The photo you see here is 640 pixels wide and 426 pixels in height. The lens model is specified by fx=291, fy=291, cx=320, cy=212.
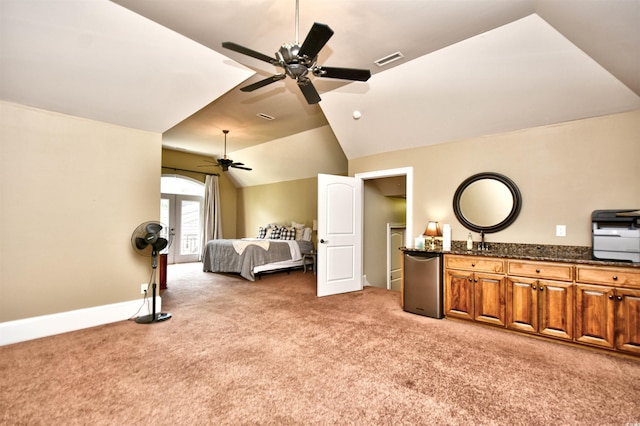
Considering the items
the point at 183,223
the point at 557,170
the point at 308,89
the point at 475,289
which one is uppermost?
the point at 308,89

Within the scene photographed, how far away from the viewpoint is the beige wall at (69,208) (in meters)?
2.90

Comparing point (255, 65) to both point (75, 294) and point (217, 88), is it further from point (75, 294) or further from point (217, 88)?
point (75, 294)

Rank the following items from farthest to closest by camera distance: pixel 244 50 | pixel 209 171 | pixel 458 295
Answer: pixel 209 171
pixel 458 295
pixel 244 50

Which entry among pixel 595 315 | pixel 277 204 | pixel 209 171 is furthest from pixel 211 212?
pixel 595 315

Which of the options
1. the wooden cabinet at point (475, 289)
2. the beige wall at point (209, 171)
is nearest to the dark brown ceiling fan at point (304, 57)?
the wooden cabinet at point (475, 289)

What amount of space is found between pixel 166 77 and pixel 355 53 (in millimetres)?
2067

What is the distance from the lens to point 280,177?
8.41m

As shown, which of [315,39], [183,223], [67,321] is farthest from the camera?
[183,223]

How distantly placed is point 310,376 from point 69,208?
10.4 ft

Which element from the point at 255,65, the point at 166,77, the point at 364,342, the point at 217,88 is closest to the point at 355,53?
the point at 255,65

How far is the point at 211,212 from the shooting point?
28.9ft

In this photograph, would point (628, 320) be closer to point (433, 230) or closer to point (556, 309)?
point (556, 309)

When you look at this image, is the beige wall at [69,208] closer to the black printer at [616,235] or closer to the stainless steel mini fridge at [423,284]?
the stainless steel mini fridge at [423,284]

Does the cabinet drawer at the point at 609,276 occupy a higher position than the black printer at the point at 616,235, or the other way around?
the black printer at the point at 616,235
